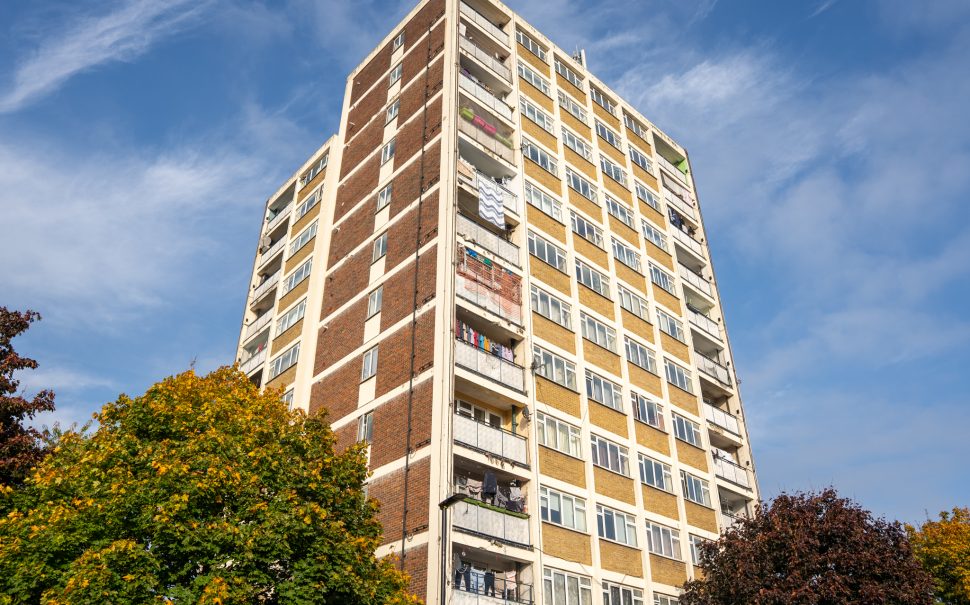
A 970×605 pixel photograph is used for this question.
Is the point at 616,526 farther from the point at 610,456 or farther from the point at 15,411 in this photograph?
the point at 15,411

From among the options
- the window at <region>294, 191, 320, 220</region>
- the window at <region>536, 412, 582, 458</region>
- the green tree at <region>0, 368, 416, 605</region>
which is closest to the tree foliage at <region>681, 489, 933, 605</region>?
the window at <region>536, 412, 582, 458</region>

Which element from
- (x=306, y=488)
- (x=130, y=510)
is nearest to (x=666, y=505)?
(x=306, y=488)

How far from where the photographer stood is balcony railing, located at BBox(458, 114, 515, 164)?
38.4 m

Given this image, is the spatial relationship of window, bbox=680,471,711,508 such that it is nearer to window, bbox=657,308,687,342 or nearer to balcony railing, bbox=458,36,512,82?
window, bbox=657,308,687,342

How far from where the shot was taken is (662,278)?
46.3 m

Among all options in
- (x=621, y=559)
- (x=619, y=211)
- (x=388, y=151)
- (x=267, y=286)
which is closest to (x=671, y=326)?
(x=619, y=211)

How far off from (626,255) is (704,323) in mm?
7358

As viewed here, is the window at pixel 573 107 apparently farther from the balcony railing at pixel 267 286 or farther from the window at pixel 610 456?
the window at pixel 610 456

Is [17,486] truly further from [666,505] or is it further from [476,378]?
[666,505]

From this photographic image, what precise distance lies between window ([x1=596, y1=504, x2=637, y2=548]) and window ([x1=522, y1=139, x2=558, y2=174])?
59.1ft

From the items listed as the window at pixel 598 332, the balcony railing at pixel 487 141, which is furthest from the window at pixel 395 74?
the window at pixel 598 332

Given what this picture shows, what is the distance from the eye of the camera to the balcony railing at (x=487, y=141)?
3844 centimetres

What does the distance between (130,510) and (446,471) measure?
10.7 meters

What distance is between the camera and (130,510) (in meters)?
20.0
